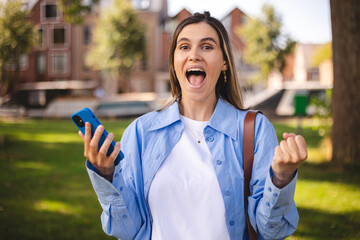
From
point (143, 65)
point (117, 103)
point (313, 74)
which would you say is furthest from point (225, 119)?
point (313, 74)

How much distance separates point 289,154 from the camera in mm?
1490

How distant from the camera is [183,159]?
1.91 m

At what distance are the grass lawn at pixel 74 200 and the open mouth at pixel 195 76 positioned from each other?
303cm

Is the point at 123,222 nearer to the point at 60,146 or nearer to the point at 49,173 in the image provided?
the point at 49,173

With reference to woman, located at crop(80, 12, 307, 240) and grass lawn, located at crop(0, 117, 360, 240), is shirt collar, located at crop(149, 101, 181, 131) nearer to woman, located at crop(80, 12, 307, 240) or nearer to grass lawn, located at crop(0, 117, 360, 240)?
woman, located at crop(80, 12, 307, 240)

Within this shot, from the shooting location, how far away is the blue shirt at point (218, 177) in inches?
67.4

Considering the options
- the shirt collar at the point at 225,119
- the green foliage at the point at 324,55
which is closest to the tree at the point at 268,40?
the green foliage at the point at 324,55

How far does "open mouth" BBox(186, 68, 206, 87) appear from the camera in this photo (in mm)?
2018

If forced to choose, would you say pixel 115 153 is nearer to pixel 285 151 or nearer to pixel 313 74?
pixel 285 151

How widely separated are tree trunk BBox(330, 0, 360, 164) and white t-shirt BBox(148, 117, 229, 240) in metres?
5.98

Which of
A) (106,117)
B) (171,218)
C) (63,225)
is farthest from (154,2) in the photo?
(171,218)

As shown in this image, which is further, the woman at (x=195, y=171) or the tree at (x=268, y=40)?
the tree at (x=268, y=40)

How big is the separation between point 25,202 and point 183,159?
15.1 ft

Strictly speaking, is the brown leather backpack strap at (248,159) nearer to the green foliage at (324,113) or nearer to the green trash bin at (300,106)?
the green foliage at (324,113)
